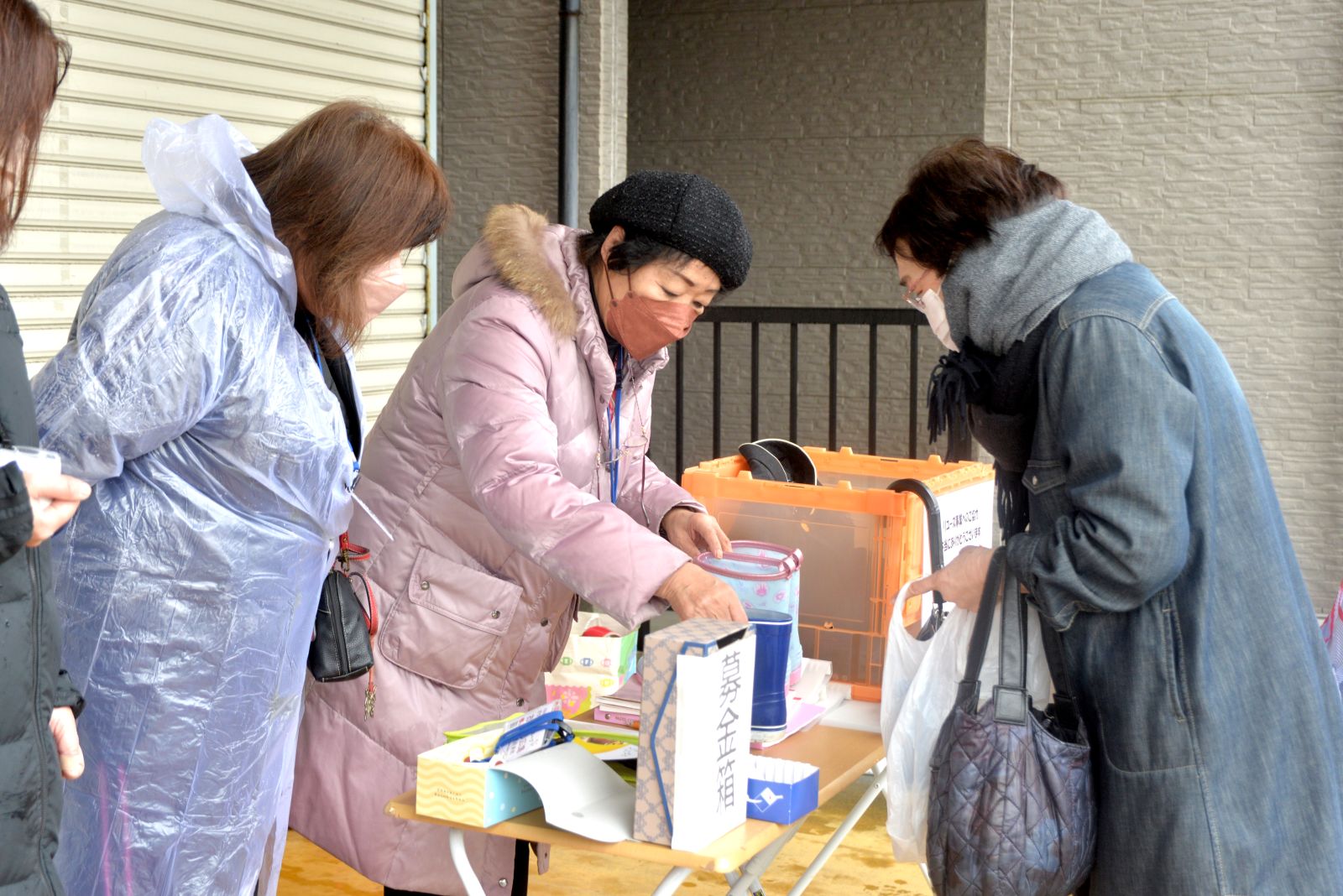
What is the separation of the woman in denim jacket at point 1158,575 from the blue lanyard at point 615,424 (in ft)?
2.29

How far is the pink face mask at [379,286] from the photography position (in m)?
1.96

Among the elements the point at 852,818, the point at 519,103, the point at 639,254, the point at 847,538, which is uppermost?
the point at 519,103

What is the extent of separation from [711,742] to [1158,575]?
60 centimetres

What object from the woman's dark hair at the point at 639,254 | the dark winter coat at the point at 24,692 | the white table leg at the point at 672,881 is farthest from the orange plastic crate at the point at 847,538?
the dark winter coat at the point at 24,692

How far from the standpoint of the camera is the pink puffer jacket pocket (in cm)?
211

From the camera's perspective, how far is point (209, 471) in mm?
1783

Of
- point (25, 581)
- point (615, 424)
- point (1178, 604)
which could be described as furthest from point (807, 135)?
point (25, 581)

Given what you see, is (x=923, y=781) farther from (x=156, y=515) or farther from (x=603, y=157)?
(x=603, y=157)

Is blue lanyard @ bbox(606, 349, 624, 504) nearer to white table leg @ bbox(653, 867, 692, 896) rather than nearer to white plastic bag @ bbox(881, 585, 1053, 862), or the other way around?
white plastic bag @ bbox(881, 585, 1053, 862)

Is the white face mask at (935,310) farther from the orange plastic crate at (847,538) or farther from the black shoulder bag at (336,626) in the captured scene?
the black shoulder bag at (336,626)

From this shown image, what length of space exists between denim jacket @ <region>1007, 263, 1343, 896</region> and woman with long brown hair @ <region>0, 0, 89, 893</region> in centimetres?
117

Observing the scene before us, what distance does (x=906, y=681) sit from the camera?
2.00 m

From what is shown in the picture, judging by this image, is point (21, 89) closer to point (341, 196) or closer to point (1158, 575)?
point (341, 196)

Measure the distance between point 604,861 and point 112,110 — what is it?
2.68 m
